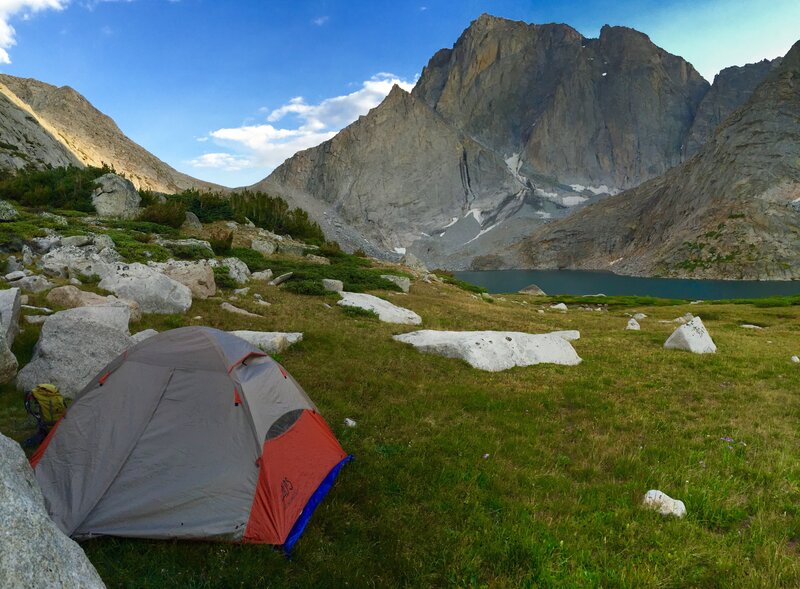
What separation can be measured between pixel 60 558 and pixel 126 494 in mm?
3332

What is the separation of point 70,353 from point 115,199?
1839 inches

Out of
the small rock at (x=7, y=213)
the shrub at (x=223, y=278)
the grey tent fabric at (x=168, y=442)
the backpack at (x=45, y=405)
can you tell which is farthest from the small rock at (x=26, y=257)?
the grey tent fabric at (x=168, y=442)

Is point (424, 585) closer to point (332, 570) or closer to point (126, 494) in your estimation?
point (332, 570)

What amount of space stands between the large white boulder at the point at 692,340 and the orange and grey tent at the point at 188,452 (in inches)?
724

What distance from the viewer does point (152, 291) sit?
1855cm

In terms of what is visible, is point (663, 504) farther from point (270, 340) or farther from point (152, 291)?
point (152, 291)

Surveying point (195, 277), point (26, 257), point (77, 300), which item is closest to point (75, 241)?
point (26, 257)

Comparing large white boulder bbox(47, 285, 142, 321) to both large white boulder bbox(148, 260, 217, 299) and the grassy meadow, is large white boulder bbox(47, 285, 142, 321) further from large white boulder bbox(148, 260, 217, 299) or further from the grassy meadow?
large white boulder bbox(148, 260, 217, 299)

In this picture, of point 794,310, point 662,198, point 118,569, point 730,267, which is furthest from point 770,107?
point 118,569

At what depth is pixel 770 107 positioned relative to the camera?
171m

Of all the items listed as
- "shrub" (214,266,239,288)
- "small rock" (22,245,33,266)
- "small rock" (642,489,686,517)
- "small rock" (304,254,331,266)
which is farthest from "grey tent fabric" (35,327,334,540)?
"small rock" (304,254,331,266)

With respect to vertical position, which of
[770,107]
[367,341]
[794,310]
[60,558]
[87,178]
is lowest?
[794,310]

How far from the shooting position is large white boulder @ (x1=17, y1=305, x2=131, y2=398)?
1012cm

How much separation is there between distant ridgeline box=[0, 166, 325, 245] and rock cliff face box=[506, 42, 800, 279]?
14070 centimetres
